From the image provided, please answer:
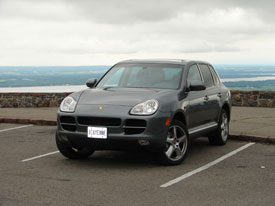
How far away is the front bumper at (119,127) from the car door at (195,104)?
957 millimetres

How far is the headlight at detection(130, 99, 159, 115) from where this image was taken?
723cm

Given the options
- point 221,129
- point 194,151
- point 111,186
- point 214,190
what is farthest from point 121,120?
point 221,129

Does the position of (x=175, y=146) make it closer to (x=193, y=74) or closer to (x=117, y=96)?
(x=117, y=96)

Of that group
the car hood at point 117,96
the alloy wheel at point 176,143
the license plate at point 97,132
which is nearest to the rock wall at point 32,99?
the car hood at point 117,96

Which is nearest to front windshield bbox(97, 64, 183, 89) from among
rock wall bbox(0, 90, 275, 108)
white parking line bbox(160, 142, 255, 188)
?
white parking line bbox(160, 142, 255, 188)

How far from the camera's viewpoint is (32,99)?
20969 millimetres

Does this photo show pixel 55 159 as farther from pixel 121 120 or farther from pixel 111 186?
pixel 111 186

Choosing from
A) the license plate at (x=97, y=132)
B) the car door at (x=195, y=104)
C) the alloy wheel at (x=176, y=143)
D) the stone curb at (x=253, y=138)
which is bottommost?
the stone curb at (x=253, y=138)

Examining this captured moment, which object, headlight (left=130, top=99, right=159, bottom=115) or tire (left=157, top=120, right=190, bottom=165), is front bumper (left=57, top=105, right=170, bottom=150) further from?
tire (left=157, top=120, right=190, bottom=165)

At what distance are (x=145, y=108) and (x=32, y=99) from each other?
14.4 meters

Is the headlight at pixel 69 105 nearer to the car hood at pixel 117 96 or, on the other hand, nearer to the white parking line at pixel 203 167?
the car hood at pixel 117 96

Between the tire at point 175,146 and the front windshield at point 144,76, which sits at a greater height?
the front windshield at point 144,76

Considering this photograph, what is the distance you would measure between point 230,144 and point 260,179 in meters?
3.46

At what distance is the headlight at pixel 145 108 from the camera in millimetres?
7230
